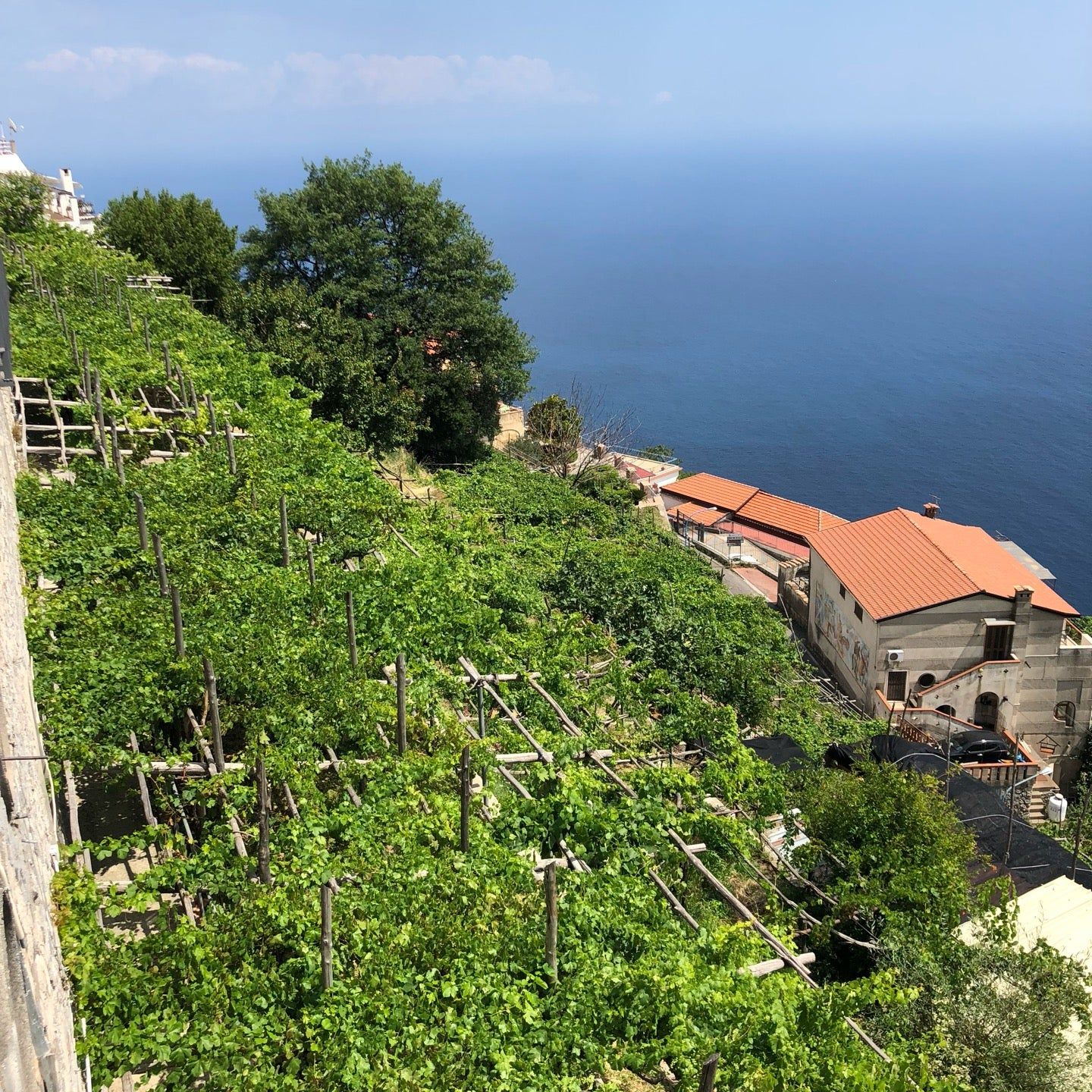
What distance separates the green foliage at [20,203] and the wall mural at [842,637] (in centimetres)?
2664

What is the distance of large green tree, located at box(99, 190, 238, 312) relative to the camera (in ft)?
104

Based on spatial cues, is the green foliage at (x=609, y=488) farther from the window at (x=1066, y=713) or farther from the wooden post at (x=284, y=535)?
the wooden post at (x=284, y=535)

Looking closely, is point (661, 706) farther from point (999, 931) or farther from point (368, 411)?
point (368, 411)

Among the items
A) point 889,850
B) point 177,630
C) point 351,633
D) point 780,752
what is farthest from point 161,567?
point 780,752

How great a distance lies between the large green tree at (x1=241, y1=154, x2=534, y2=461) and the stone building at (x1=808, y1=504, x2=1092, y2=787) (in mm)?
14652

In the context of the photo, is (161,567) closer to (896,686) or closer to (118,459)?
(118,459)

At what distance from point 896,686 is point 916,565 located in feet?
11.7

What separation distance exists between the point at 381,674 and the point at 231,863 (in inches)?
155

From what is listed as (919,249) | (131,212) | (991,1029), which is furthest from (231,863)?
(919,249)

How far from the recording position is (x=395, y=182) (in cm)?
3475

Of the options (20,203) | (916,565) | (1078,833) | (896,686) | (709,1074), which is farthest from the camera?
(20,203)

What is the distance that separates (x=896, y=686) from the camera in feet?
91.8

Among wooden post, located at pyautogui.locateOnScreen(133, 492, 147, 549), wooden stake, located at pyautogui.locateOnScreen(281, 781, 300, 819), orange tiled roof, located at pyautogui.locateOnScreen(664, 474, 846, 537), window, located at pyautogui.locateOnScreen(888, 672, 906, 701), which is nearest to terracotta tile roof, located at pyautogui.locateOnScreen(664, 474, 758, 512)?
orange tiled roof, located at pyautogui.locateOnScreen(664, 474, 846, 537)

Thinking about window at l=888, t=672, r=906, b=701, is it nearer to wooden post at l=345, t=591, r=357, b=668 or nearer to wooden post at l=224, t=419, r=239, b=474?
wooden post at l=224, t=419, r=239, b=474
